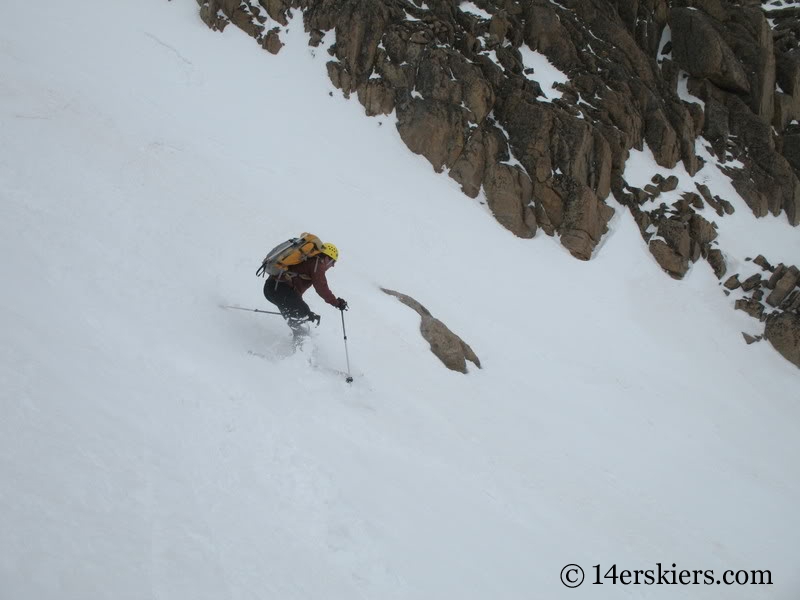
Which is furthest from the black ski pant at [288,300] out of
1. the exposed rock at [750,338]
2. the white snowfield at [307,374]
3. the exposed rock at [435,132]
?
the exposed rock at [750,338]

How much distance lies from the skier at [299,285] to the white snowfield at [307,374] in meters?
0.65

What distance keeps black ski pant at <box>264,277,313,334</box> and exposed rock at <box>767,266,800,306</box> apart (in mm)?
25031

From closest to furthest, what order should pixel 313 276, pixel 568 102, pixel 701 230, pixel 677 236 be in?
pixel 313 276 < pixel 677 236 < pixel 701 230 < pixel 568 102

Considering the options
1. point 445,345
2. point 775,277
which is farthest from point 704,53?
point 445,345

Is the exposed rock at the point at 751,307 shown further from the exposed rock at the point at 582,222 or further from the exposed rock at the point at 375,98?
the exposed rock at the point at 375,98

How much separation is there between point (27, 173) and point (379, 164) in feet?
51.0

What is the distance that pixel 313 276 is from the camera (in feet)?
26.2

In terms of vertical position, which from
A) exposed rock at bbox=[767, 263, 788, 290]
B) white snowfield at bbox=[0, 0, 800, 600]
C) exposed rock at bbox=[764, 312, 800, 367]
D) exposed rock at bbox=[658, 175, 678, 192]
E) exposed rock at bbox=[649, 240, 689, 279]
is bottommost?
white snowfield at bbox=[0, 0, 800, 600]

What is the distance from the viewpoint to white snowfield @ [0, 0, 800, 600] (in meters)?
4.26

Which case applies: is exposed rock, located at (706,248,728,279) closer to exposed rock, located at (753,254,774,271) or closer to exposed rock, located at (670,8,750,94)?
exposed rock, located at (753,254,774,271)

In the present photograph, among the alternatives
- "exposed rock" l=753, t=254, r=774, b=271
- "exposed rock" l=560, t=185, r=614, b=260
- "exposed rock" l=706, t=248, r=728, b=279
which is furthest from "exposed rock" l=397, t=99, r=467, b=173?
"exposed rock" l=753, t=254, r=774, b=271

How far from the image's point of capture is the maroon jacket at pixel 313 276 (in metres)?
7.99

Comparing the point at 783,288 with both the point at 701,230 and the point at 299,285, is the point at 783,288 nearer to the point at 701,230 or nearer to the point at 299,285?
the point at 701,230

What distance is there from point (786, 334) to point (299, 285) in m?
24.0
